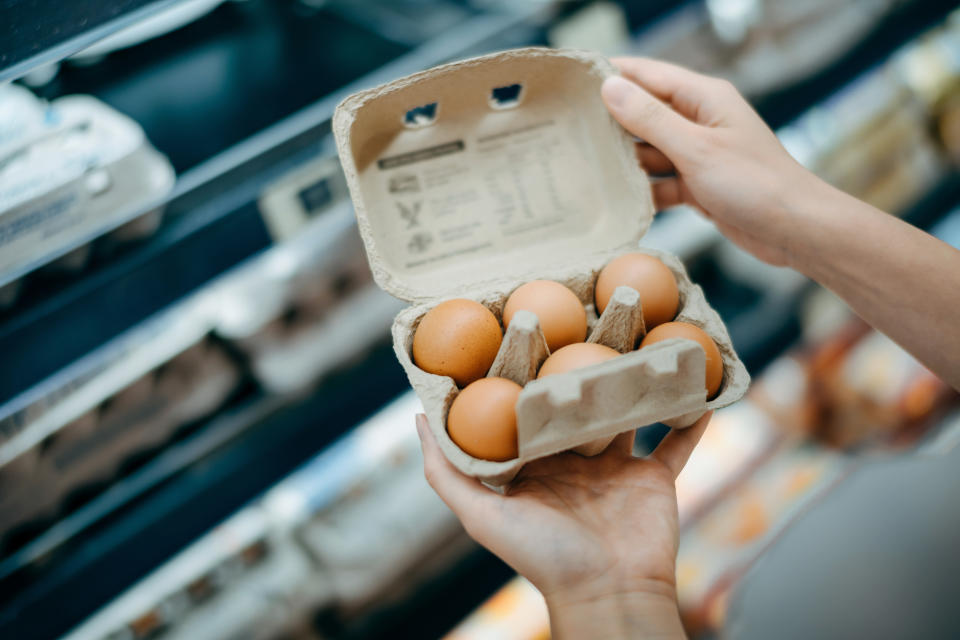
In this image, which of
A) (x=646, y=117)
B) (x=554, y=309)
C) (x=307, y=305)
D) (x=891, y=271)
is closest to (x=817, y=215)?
(x=891, y=271)

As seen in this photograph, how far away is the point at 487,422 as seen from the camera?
2.95 feet

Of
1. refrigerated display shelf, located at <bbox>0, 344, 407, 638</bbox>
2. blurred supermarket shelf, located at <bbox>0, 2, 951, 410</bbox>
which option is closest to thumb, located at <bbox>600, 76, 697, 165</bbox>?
blurred supermarket shelf, located at <bbox>0, 2, 951, 410</bbox>

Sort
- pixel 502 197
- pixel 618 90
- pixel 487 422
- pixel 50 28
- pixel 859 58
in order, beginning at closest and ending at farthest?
1. pixel 487 422
2. pixel 50 28
3. pixel 618 90
4. pixel 502 197
5. pixel 859 58

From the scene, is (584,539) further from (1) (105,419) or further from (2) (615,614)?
(1) (105,419)

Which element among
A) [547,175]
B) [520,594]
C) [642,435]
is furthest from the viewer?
[520,594]

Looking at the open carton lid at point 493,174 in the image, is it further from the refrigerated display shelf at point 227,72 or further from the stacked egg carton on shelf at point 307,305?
the refrigerated display shelf at point 227,72

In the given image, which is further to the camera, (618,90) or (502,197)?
(502,197)

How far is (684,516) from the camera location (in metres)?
1.97

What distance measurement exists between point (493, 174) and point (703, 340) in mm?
541

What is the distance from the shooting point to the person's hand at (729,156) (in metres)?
1.15

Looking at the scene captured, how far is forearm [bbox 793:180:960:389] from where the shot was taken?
110 cm

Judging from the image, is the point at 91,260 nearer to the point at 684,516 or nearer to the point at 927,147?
the point at 684,516

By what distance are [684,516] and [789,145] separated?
1230mm

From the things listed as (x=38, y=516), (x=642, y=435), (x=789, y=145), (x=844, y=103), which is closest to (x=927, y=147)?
(x=844, y=103)
